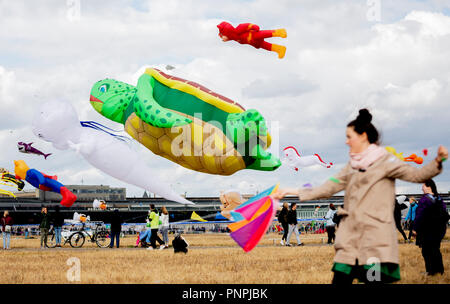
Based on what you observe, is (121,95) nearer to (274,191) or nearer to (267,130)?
(267,130)

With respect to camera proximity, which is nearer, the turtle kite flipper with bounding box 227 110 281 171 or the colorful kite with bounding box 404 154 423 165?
the turtle kite flipper with bounding box 227 110 281 171

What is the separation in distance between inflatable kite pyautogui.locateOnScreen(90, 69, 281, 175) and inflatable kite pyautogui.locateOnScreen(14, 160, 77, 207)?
1184 mm

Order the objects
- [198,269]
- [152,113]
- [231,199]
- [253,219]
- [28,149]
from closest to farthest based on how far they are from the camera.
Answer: [253,219] → [152,113] → [28,149] → [231,199] → [198,269]

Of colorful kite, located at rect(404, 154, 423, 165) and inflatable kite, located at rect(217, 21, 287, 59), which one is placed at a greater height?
inflatable kite, located at rect(217, 21, 287, 59)

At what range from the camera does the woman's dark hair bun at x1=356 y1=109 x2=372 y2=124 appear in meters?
5.03

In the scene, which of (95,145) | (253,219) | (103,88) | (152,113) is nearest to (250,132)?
(253,219)

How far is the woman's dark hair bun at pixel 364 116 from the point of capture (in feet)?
16.5

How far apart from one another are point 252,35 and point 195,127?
4.16 ft

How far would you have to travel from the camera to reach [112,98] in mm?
7199

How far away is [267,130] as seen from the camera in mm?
6402

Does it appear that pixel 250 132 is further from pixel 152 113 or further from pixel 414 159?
pixel 414 159

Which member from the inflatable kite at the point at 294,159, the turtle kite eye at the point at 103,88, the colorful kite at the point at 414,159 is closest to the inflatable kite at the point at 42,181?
the turtle kite eye at the point at 103,88

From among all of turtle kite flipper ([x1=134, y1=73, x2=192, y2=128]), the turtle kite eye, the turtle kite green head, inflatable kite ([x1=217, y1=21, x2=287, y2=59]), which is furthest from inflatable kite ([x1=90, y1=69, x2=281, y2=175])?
inflatable kite ([x1=217, y1=21, x2=287, y2=59])

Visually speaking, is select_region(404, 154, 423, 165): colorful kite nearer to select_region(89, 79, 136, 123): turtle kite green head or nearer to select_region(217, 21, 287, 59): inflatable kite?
select_region(217, 21, 287, 59): inflatable kite
